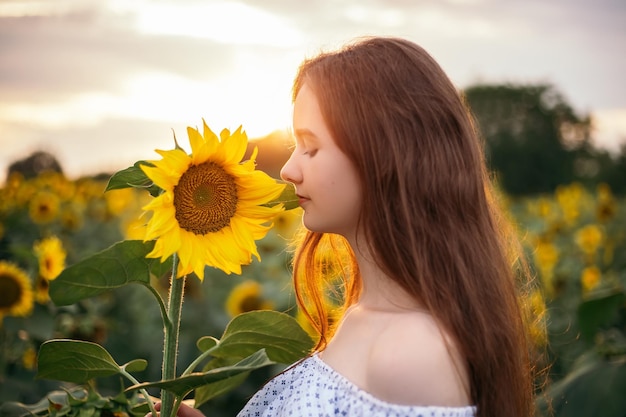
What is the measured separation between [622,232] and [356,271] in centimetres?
359

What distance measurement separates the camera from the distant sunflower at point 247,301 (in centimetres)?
287

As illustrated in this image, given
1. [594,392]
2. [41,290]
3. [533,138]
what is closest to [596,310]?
[594,392]

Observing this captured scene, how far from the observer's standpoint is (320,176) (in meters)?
1.13

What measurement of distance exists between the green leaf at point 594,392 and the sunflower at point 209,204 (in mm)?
942

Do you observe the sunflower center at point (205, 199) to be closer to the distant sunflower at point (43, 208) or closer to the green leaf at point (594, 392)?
the green leaf at point (594, 392)

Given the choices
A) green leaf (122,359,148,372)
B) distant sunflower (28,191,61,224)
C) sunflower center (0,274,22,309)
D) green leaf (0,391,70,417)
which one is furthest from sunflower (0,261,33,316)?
green leaf (122,359,148,372)

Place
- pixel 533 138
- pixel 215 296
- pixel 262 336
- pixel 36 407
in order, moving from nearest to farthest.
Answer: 1. pixel 262 336
2. pixel 36 407
3. pixel 215 296
4. pixel 533 138

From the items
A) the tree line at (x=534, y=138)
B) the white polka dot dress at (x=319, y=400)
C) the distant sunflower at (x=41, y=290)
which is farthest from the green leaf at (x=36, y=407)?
the tree line at (x=534, y=138)

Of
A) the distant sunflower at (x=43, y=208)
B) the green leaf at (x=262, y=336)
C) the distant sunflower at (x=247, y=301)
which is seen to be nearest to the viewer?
the green leaf at (x=262, y=336)

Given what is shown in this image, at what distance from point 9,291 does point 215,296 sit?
1.04 meters

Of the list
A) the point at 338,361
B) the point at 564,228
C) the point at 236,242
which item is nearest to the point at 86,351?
the point at 236,242

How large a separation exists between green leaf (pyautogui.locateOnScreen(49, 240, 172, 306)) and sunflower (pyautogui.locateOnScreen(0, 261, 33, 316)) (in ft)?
4.57

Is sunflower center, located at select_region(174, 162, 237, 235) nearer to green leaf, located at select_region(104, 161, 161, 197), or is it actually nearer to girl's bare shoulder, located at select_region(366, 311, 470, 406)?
green leaf, located at select_region(104, 161, 161, 197)

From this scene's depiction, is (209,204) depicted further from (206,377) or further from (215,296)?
(215,296)
